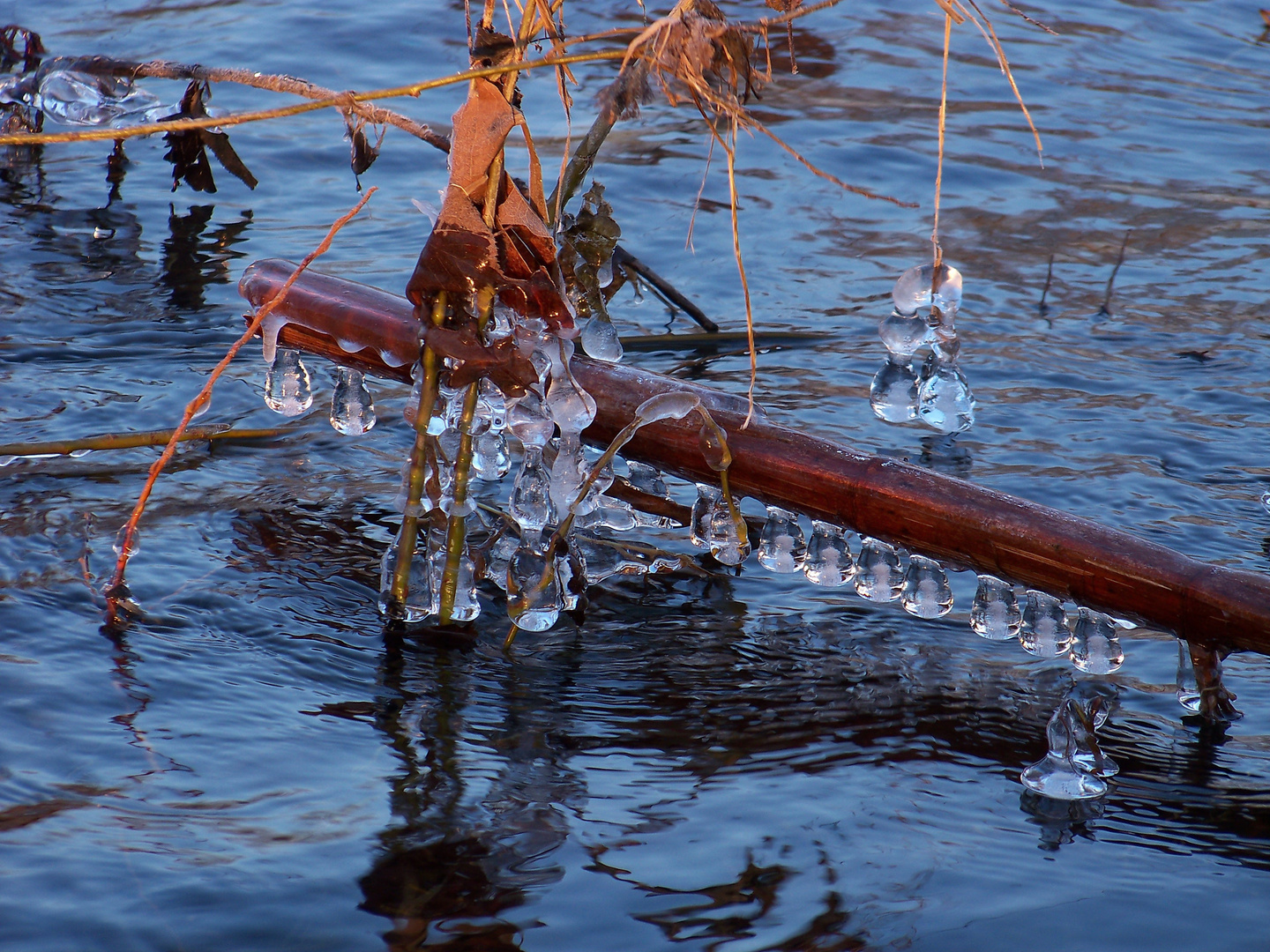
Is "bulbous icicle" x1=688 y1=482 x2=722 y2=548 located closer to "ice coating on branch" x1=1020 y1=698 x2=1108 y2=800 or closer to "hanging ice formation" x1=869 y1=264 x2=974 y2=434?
"hanging ice formation" x1=869 y1=264 x2=974 y2=434

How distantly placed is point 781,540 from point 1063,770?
73cm

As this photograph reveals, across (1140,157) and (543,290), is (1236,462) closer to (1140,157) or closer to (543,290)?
(543,290)

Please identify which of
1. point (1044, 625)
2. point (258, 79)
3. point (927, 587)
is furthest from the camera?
point (258, 79)

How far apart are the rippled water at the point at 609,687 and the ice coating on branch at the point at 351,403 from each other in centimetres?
31

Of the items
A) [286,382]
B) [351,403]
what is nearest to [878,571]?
[351,403]

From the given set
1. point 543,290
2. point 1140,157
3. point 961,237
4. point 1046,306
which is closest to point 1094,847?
point 543,290

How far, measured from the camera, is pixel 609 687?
8.58ft

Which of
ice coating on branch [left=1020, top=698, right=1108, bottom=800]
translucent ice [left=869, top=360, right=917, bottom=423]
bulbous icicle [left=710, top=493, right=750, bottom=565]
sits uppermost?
translucent ice [left=869, top=360, right=917, bottom=423]

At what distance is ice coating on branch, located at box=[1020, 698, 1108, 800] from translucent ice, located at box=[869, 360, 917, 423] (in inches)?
31.0

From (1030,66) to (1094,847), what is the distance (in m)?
7.14

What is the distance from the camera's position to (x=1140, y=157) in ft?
22.3

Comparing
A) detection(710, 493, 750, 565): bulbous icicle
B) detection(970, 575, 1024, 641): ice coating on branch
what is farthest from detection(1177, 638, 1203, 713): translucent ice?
detection(710, 493, 750, 565): bulbous icicle

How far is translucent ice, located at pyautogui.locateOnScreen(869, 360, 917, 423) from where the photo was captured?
2809mm

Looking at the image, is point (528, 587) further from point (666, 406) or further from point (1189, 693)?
point (1189, 693)
